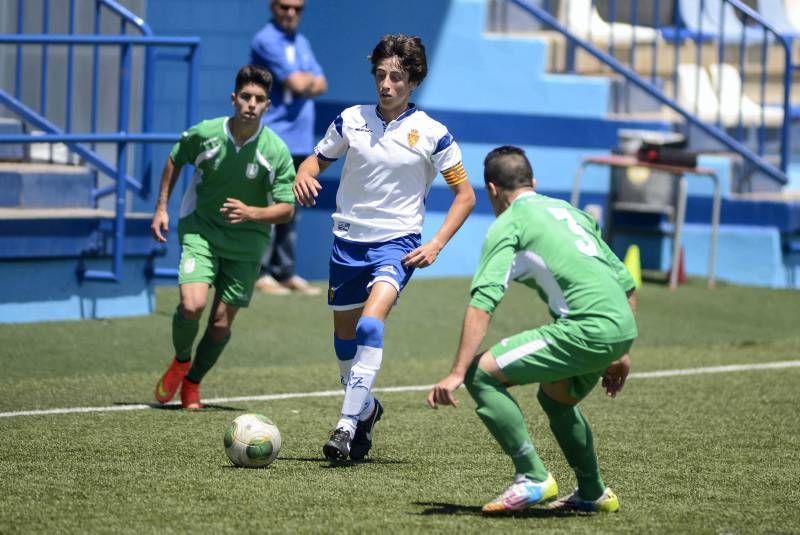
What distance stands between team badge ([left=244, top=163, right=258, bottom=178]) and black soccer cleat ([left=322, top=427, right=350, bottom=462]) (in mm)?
1998

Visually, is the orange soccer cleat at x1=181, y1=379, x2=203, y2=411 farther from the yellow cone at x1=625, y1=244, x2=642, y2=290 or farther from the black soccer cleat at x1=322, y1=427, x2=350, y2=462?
the yellow cone at x1=625, y1=244, x2=642, y2=290

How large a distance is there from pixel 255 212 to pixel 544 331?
277cm

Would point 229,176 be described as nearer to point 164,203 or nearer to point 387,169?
point 164,203

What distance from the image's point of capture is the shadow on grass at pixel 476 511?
5.65m

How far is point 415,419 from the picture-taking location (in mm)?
8148

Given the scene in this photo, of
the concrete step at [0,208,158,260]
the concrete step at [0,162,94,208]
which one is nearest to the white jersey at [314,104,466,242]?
the concrete step at [0,208,158,260]

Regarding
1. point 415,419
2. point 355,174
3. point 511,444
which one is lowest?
point 415,419

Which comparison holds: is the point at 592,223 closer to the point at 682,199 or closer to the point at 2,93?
the point at 2,93

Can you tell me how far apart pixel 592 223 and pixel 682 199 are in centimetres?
812

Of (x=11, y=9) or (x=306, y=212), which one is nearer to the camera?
(x=11, y=9)

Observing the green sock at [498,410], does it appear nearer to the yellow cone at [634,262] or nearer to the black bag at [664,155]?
the yellow cone at [634,262]

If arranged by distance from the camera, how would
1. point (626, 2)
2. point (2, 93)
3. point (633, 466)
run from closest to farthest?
point (633, 466) → point (2, 93) → point (626, 2)

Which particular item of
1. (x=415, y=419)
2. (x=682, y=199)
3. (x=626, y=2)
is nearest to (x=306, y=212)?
(x=682, y=199)

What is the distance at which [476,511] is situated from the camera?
5.74m
